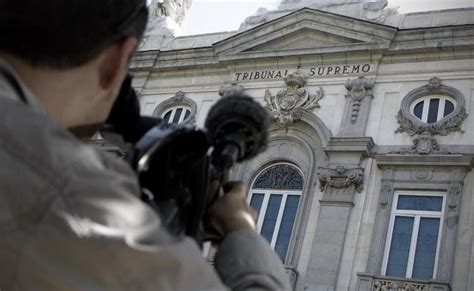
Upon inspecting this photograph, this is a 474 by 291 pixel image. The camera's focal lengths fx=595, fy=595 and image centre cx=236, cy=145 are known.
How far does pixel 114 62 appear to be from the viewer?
1.31 m

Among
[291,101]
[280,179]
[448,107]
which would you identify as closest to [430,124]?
[448,107]

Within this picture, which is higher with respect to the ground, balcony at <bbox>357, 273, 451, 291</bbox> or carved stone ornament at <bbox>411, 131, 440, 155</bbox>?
carved stone ornament at <bbox>411, 131, 440, 155</bbox>

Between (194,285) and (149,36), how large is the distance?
68.9 feet

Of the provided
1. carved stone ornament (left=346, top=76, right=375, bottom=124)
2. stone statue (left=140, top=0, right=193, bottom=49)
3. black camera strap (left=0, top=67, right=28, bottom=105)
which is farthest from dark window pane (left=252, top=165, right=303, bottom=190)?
black camera strap (left=0, top=67, right=28, bottom=105)

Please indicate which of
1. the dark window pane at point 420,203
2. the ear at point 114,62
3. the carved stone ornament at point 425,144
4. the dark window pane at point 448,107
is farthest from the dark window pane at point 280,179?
the ear at point 114,62

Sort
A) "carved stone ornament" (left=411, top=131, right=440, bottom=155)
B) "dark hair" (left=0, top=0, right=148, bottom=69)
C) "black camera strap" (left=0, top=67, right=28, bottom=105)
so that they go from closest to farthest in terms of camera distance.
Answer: "black camera strap" (left=0, top=67, right=28, bottom=105) → "dark hair" (left=0, top=0, right=148, bottom=69) → "carved stone ornament" (left=411, top=131, right=440, bottom=155)

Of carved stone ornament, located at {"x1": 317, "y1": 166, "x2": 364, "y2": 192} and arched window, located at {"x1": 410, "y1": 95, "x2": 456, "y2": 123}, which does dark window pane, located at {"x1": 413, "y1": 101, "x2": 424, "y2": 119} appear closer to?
arched window, located at {"x1": 410, "y1": 95, "x2": 456, "y2": 123}

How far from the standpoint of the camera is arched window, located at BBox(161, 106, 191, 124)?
18375 mm

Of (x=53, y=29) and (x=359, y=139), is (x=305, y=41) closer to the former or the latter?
(x=359, y=139)

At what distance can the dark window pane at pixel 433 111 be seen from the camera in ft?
48.5

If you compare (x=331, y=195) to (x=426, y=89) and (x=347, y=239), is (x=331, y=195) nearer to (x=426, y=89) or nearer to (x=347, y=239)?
(x=347, y=239)

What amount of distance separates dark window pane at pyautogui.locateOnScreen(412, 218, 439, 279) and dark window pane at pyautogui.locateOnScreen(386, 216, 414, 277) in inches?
9.0

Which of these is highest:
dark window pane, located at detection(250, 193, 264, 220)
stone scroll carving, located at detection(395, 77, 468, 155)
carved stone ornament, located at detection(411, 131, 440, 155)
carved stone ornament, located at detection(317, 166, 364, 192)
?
stone scroll carving, located at detection(395, 77, 468, 155)

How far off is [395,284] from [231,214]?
11967mm
